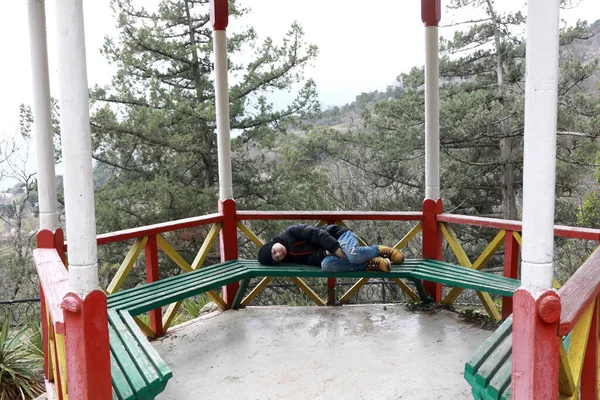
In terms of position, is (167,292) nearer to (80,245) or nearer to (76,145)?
(80,245)

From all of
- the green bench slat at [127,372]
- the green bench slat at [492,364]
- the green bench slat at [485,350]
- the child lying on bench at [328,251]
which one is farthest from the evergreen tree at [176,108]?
the green bench slat at [492,364]

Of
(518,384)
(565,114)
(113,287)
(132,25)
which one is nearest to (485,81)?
(565,114)

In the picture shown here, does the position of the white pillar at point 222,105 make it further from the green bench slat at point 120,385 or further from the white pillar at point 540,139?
the white pillar at point 540,139

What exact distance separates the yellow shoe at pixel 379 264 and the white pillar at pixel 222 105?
1797mm

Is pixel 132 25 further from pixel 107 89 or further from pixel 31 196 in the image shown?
pixel 31 196

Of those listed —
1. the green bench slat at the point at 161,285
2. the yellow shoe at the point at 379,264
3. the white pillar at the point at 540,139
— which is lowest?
the green bench slat at the point at 161,285

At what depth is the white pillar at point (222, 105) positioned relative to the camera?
5594mm

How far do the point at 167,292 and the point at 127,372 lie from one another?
1729 mm

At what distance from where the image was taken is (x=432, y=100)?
5438mm

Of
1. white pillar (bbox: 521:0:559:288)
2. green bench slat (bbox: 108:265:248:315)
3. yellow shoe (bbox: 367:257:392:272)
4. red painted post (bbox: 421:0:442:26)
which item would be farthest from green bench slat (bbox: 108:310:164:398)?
red painted post (bbox: 421:0:442:26)

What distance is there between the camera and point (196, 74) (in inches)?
579

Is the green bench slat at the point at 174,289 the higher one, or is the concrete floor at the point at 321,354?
the green bench slat at the point at 174,289

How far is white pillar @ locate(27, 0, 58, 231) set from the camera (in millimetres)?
3719

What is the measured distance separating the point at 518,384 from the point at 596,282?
78 cm
